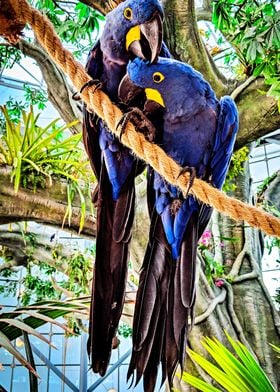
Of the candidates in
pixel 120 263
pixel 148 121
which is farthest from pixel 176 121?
pixel 120 263

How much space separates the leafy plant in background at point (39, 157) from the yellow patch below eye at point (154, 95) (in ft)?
1.64

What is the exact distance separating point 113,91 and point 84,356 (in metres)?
2.90

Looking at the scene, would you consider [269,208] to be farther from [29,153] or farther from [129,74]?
[129,74]

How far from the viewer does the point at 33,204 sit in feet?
4.77

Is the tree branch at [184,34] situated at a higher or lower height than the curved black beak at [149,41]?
higher

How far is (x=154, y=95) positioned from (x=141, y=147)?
19cm

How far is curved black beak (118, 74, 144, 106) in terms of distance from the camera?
0.92m

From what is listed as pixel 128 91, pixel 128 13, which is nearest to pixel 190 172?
pixel 128 91

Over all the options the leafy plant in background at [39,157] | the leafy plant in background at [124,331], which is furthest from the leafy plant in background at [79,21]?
the leafy plant in background at [124,331]

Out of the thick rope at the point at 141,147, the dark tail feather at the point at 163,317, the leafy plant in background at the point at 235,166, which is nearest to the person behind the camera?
the thick rope at the point at 141,147

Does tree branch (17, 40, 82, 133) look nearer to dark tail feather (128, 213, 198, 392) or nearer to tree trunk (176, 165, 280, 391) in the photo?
tree trunk (176, 165, 280, 391)

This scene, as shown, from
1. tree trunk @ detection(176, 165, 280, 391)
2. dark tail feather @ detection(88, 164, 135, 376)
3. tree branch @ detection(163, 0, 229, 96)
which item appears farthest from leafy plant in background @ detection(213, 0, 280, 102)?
tree trunk @ detection(176, 165, 280, 391)

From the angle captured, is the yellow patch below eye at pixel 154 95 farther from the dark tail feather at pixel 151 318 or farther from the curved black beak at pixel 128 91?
the dark tail feather at pixel 151 318

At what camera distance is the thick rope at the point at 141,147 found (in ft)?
2.52
